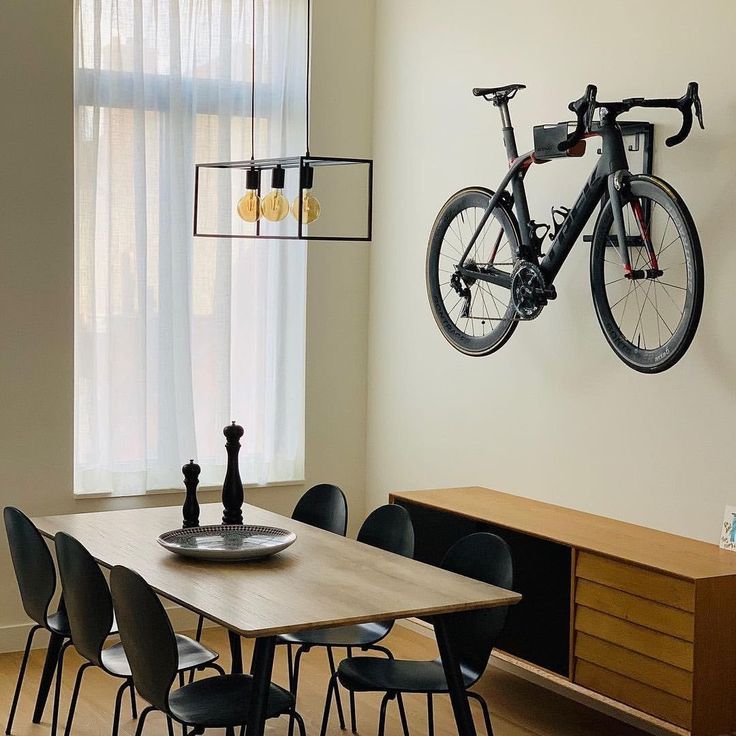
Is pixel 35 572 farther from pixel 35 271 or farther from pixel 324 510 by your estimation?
pixel 35 271

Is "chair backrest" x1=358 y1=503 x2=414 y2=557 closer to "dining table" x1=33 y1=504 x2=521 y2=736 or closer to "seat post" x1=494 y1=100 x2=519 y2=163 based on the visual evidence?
"dining table" x1=33 y1=504 x2=521 y2=736

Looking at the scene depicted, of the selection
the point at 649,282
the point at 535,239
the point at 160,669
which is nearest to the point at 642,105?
the point at 649,282

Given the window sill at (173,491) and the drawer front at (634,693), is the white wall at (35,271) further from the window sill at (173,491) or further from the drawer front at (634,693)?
the drawer front at (634,693)

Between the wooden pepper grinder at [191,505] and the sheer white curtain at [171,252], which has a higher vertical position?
the sheer white curtain at [171,252]

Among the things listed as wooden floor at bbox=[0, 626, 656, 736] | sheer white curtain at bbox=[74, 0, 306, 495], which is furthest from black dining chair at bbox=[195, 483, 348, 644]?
sheer white curtain at bbox=[74, 0, 306, 495]

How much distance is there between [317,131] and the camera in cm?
597

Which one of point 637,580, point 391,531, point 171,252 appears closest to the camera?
point 637,580

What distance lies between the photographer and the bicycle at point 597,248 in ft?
12.9

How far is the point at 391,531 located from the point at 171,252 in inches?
79.4

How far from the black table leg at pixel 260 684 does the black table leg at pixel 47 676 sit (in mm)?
1370

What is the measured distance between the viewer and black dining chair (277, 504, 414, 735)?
402 centimetres

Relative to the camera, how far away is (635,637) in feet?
12.5

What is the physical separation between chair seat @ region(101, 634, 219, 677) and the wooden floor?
1.86 ft

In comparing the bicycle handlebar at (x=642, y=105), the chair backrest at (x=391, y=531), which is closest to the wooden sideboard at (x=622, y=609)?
the chair backrest at (x=391, y=531)
